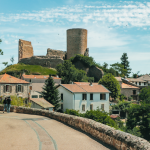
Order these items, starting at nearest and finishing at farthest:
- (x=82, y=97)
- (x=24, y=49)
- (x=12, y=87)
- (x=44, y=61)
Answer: (x=12, y=87) → (x=82, y=97) → (x=44, y=61) → (x=24, y=49)

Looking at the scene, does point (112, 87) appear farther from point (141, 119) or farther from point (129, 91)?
point (141, 119)

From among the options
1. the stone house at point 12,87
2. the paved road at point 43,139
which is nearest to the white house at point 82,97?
the stone house at point 12,87

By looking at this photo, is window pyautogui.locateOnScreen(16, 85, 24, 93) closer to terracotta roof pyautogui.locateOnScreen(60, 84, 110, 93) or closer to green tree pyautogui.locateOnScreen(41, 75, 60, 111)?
green tree pyautogui.locateOnScreen(41, 75, 60, 111)

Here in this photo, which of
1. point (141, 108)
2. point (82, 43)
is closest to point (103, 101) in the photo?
point (141, 108)

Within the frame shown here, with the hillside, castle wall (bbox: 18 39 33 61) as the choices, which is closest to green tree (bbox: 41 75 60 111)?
the hillside

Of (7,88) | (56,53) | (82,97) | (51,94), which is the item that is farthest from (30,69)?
(7,88)

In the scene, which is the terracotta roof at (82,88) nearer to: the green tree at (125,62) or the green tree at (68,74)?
the green tree at (68,74)

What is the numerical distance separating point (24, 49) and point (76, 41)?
19127 millimetres

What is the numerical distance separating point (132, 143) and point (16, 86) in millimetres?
29062

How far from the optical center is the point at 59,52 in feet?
253

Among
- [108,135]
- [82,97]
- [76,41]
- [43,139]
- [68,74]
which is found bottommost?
[43,139]

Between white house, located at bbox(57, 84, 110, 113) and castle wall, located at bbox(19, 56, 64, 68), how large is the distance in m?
26.8

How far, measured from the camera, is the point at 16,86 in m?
33.8

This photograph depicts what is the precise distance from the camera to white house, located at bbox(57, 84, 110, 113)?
41.6m
